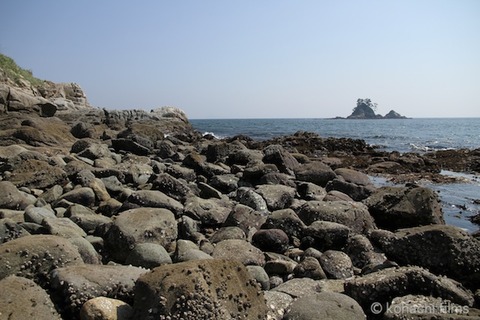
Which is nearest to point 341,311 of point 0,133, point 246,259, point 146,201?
point 246,259

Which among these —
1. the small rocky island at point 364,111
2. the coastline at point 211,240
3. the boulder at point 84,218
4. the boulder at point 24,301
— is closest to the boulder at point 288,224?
the coastline at point 211,240

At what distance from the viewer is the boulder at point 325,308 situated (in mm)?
3961

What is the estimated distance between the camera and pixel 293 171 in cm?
1288

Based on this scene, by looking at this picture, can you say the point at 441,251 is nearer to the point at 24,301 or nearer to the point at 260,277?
the point at 260,277

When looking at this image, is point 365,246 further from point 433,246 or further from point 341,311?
point 341,311

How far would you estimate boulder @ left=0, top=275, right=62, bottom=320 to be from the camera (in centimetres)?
322

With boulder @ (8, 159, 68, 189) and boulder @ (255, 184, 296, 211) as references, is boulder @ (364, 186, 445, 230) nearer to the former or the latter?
boulder @ (255, 184, 296, 211)

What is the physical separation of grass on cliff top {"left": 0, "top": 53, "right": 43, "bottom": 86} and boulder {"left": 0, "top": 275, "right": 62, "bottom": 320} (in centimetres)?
2766

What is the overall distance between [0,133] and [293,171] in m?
10.4

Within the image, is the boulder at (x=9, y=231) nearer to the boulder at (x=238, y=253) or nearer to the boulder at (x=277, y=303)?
the boulder at (x=238, y=253)

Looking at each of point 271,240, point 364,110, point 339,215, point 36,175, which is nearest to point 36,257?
point 271,240

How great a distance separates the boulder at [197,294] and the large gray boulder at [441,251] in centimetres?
345

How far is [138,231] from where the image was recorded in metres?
5.61

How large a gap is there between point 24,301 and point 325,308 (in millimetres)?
3051
